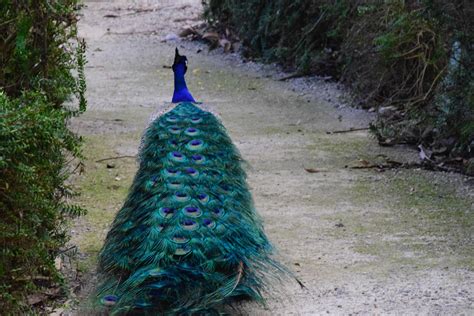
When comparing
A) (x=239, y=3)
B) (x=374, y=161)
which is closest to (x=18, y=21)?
(x=374, y=161)

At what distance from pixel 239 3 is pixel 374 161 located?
6.15m

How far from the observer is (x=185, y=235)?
158 inches

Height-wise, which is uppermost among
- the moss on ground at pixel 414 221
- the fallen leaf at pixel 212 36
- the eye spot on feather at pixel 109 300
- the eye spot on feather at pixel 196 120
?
the eye spot on feather at pixel 196 120

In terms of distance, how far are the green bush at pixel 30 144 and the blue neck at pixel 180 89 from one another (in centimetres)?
87

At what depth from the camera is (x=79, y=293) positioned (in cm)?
464

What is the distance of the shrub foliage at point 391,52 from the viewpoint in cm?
688

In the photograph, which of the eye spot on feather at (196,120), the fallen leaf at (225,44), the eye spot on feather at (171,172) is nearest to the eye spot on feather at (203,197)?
the eye spot on feather at (171,172)

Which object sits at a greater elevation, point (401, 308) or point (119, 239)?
point (119, 239)

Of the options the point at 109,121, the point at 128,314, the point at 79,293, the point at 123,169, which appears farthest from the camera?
the point at 109,121

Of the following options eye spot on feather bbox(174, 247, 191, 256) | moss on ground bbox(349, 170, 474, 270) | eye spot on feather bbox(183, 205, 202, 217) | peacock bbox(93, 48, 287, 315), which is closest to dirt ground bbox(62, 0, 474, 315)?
moss on ground bbox(349, 170, 474, 270)

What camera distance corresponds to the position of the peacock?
3738 millimetres

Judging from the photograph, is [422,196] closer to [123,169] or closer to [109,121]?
Answer: [123,169]

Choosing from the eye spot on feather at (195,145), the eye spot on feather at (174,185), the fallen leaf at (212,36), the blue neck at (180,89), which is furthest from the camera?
the fallen leaf at (212,36)

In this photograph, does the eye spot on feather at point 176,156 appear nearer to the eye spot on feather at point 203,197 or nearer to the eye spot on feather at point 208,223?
the eye spot on feather at point 203,197
